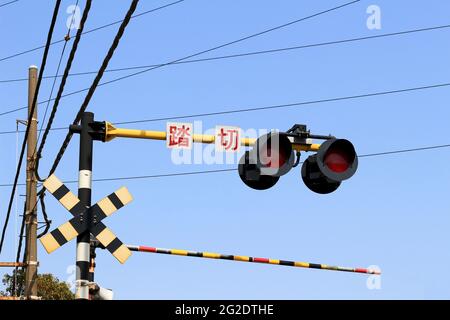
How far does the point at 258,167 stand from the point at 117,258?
2.68 m

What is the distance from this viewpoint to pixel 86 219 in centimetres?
1217

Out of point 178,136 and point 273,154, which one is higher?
point 178,136

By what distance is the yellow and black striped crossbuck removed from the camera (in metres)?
12.0

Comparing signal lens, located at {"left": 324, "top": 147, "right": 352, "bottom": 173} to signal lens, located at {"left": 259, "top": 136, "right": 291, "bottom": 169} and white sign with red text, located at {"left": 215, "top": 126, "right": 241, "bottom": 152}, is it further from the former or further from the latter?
white sign with red text, located at {"left": 215, "top": 126, "right": 241, "bottom": 152}

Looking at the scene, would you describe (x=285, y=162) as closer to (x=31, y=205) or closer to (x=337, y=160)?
(x=337, y=160)

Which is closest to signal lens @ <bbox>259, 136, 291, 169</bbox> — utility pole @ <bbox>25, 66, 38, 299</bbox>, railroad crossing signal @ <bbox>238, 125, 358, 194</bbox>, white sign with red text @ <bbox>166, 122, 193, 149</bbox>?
railroad crossing signal @ <bbox>238, 125, 358, 194</bbox>

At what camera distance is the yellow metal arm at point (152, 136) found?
40.1 ft

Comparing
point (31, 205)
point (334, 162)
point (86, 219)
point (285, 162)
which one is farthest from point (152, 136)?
point (31, 205)

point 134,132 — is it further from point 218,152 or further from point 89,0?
point 89,0

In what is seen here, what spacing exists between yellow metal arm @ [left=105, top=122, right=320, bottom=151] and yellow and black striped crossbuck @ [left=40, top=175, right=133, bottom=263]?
0.82 meters

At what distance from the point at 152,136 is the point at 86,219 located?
157cm
